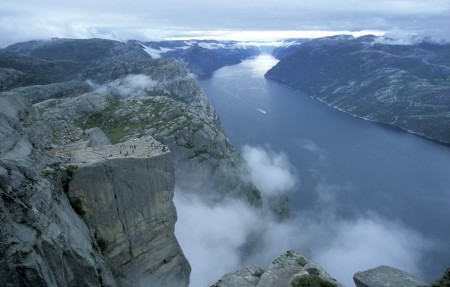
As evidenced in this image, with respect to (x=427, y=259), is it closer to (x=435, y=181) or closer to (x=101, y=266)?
(x=435, y=181)

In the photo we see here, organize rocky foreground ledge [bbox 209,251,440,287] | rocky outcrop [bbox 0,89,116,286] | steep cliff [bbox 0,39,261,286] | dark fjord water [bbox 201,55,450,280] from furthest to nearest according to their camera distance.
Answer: dark fjord water [bbox 201,55,450,280] → rocky foreground ledge [bbox 209,251,440,287] → steep cliff [bbox 0,39,261,286] → rocky outcrop [bbox 0,89,116,286]

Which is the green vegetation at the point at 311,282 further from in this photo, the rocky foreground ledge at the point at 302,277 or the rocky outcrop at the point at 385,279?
the rocky outcrop at the point at 385,279

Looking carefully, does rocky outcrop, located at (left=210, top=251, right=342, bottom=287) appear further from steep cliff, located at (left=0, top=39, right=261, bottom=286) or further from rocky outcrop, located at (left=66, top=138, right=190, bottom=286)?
rocky outcrop, located at (left=66, top=138, right=190, bottom=286)

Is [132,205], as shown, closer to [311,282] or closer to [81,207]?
[81,207]

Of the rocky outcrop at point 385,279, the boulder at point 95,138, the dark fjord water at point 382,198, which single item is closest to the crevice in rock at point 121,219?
the boulder at point 95,138

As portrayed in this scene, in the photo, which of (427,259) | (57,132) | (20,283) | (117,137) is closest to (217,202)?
(117,137)

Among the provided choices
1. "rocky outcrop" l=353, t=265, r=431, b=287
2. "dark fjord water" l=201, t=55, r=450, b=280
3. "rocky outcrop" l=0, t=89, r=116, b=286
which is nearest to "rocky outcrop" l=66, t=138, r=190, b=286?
"rocky outcrop" l=0, t=89, r=116, b=286
